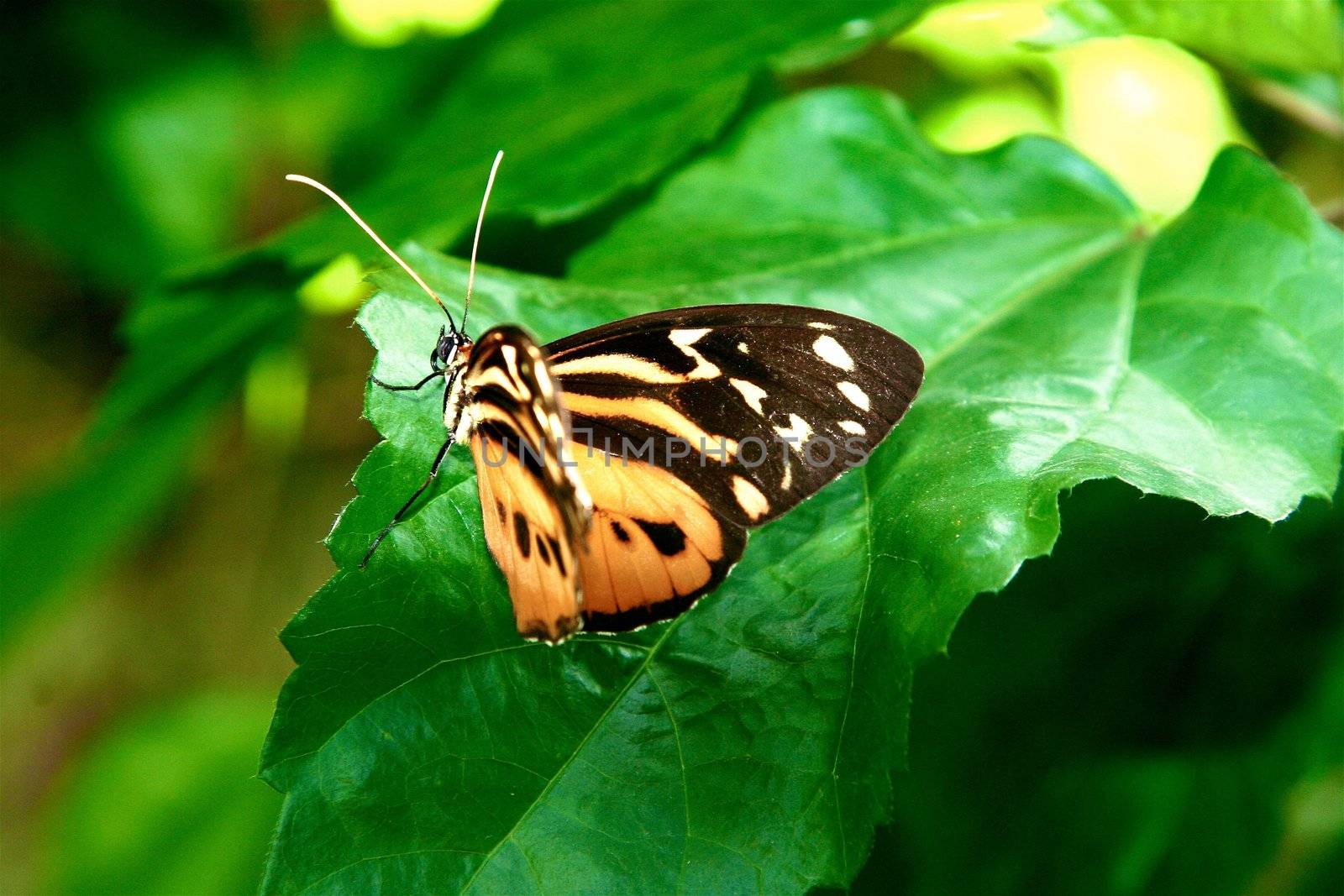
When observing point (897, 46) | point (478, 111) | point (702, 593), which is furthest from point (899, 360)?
point (897, 46)

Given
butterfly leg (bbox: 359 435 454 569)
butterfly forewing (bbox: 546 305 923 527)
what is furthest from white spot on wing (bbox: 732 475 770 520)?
butterfly leg (bbox: 359 435 454 569)

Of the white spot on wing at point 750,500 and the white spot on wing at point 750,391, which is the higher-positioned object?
the white spot on wing at point 750,391

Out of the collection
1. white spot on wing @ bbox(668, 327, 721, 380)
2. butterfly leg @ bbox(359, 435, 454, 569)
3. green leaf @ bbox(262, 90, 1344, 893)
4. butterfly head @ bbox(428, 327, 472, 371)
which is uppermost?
butterfly head @ bbox(428, 327, 472, 371)

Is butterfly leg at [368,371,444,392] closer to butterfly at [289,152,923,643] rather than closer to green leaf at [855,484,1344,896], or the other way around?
butterfly at [289,152,923,643]

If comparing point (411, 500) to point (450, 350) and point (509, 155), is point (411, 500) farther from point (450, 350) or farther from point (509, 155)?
point (509, 155)

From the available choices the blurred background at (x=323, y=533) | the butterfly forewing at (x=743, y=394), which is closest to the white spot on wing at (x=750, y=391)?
the butterfly forewing at (x=743, y=394)

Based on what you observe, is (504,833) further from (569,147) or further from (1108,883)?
(1108,883)

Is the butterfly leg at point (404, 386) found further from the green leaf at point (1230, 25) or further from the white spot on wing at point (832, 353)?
the green leaf at point (1230, 25)
